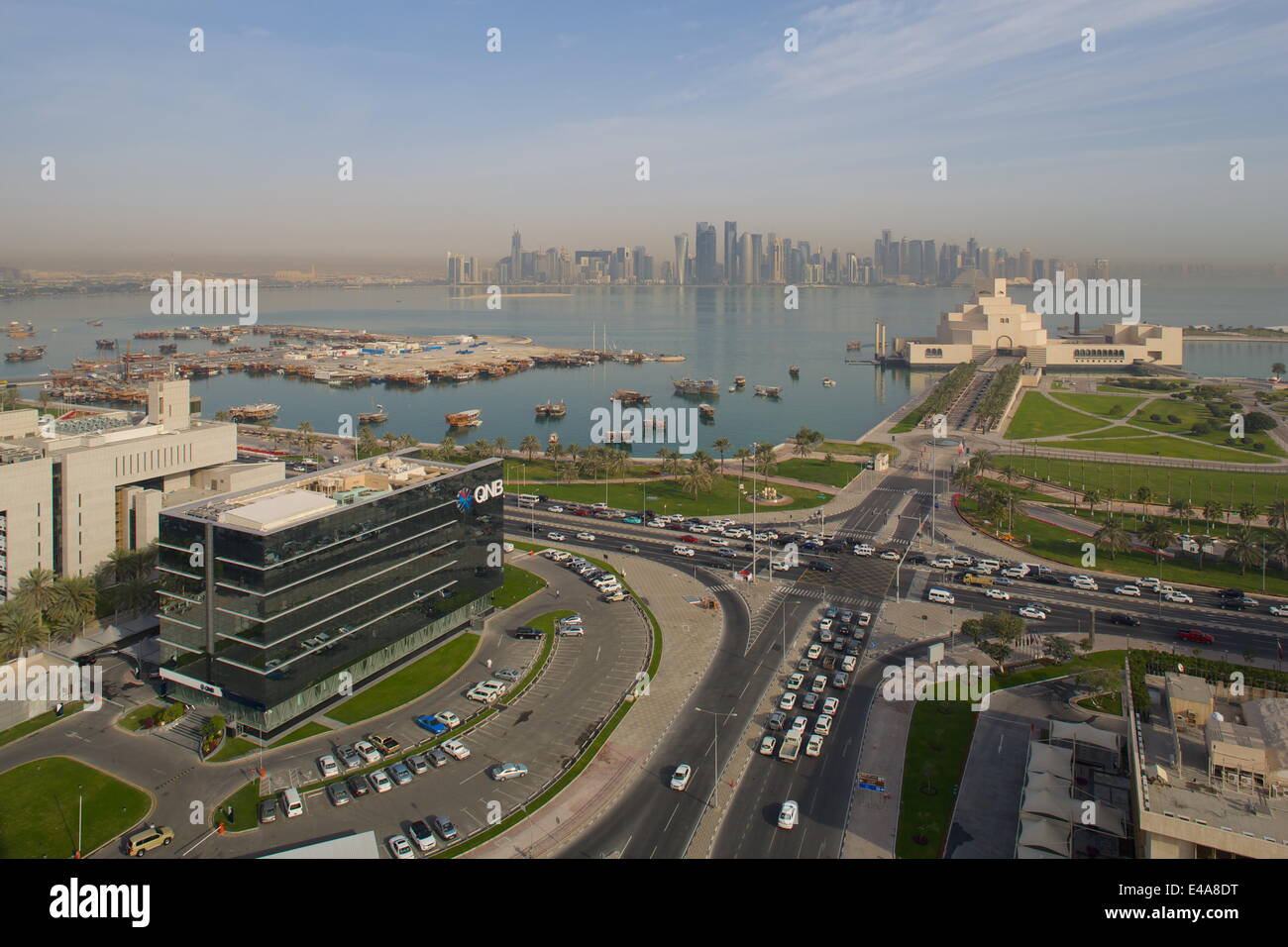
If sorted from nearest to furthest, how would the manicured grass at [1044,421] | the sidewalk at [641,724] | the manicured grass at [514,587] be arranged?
1. the sidewalk at [641,724]
2. the manicured grass at [514,587]
3. the manicured grass at [1044,421]

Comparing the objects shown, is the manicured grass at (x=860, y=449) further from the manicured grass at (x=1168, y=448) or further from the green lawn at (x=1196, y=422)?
the green lawn at (x=1196, y=422)

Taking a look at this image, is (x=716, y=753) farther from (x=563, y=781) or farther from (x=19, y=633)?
(x=19, y=633)

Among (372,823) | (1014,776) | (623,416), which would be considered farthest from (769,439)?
(372,823)

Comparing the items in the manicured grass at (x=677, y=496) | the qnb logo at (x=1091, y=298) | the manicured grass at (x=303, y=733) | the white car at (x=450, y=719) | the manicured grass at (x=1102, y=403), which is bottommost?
the manicured grass at (x=303, y=733)

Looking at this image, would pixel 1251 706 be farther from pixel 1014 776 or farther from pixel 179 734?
pixel 179 734

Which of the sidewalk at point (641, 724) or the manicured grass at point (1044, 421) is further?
the manicured grass at point (1044, 421)

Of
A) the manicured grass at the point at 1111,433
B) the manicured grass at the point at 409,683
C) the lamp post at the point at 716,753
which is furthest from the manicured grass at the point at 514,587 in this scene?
the manicured grass at the point at 1111,433

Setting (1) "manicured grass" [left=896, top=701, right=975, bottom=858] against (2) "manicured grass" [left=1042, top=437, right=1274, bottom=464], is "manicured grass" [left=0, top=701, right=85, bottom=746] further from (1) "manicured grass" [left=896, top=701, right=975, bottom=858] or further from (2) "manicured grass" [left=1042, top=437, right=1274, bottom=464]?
(2) "manicured grass" [left=1042, top=437, right=1274, bottom=464]
